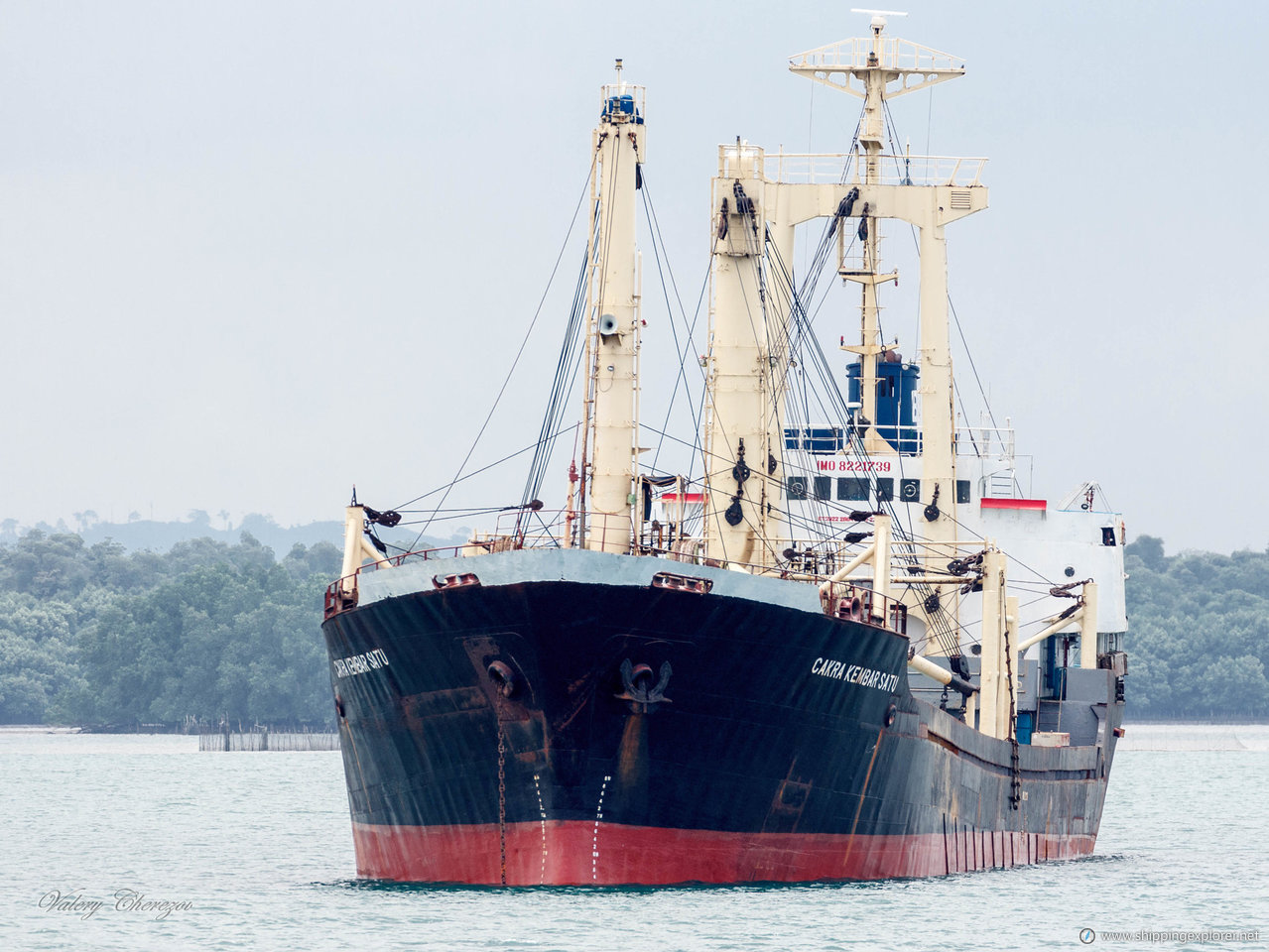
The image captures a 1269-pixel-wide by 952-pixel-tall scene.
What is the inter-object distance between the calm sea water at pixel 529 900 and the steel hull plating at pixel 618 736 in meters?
0.58

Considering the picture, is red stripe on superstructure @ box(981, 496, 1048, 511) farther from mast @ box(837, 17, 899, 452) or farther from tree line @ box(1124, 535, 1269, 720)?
tree line @ box(1124, 535, 1269, 720)

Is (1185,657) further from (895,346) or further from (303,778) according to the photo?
(895,346)

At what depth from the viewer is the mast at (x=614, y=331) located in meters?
35.2

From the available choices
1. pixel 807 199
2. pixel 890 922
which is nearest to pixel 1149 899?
pixel 890 922

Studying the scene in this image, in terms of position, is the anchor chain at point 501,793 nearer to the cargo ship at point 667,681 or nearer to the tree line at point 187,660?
the cargo ship at point 667,681

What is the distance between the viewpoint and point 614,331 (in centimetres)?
3500

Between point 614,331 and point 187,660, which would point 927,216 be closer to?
point 614,331

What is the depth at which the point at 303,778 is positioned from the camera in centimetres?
9619

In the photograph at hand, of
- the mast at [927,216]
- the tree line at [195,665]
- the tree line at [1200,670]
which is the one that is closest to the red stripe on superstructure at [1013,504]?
the mast at [927,216]

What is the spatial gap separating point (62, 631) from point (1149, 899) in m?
147

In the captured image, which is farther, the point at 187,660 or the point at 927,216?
the point at 187,660

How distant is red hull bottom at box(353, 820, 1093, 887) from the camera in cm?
3158

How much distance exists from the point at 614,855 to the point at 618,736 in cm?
185

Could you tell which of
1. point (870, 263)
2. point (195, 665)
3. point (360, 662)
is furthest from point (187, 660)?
point (360, 662)
